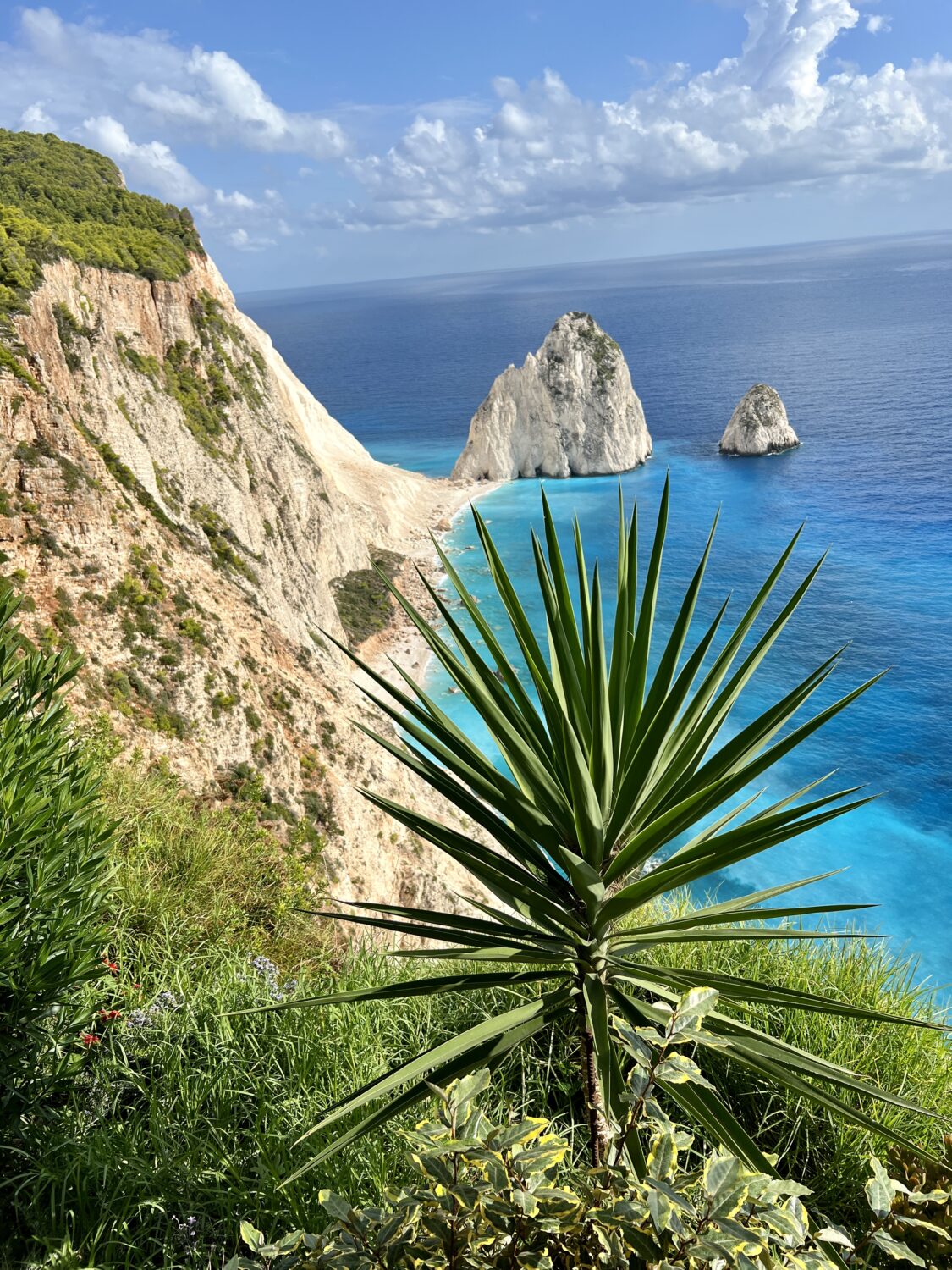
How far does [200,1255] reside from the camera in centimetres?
253

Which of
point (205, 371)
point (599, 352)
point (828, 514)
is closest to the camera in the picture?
point (205, 371)

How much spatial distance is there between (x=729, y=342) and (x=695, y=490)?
85.9m

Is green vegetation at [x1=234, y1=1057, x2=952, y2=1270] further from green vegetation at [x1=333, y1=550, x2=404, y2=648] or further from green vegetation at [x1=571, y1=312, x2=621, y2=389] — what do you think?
green vegetation at [x1=571, y1=312, x2=621, y2=389]

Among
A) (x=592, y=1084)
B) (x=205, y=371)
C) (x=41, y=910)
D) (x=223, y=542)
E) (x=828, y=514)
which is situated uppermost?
(x=205, y=371)

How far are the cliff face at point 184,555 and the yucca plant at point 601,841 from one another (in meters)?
8.05

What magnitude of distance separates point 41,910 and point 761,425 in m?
78.6

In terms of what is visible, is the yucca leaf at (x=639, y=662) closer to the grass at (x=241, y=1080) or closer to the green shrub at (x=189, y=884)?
the grass at (x=241, y=1080)

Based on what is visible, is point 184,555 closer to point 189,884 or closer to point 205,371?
point 205,371

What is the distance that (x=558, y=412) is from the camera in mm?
71625

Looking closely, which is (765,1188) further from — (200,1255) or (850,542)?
(850,542)

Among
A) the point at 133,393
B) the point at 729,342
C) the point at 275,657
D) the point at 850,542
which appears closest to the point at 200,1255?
the point at 275,657

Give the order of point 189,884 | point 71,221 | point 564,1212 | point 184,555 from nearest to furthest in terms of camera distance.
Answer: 1. point 564,1212
2. point 189,884
3. point 184,555
4. point 71,221

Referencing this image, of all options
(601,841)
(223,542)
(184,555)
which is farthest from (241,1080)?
(223,542)

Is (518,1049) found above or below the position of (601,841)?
below
